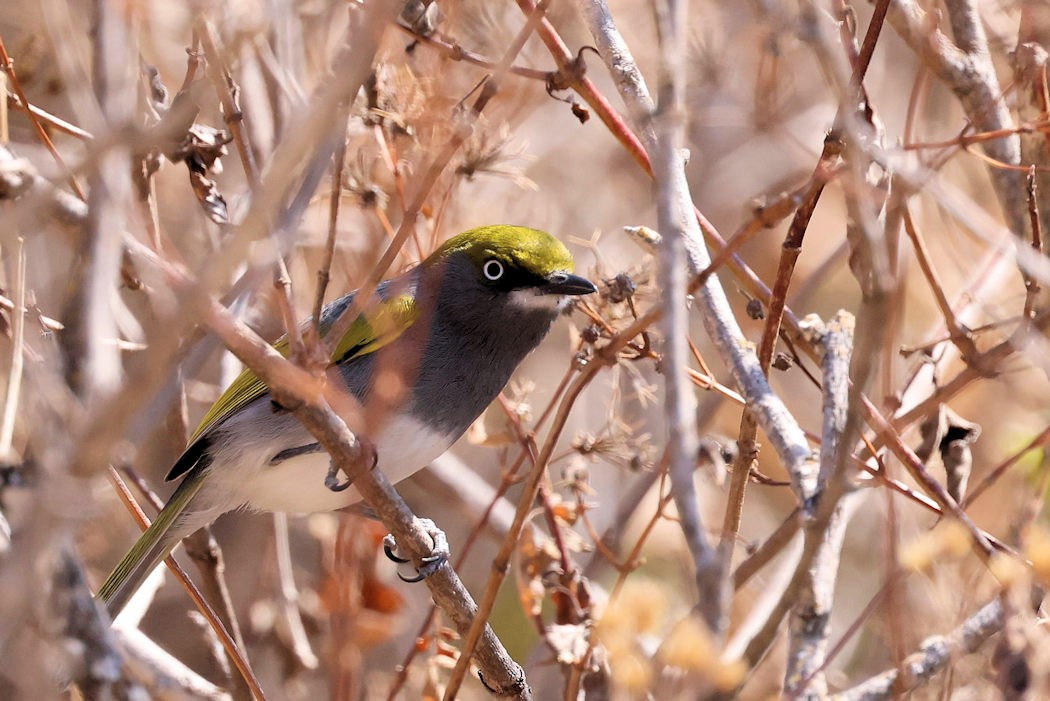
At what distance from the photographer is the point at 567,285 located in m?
4.08

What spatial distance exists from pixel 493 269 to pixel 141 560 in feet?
5.54

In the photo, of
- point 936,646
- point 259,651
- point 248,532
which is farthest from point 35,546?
point 248,532

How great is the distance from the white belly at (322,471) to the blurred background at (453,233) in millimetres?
167

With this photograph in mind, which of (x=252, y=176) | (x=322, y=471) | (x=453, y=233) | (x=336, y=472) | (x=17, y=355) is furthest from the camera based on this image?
(x=453, y=233)

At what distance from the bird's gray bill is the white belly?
0.67 meters

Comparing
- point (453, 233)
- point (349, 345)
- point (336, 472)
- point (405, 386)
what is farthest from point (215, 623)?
point (453, 233)

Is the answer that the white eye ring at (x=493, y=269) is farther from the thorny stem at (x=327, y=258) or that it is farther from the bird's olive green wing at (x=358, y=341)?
the thorny stem at (x=327, y=258)

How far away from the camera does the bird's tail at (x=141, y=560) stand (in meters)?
4.07

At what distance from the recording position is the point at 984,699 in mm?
2811

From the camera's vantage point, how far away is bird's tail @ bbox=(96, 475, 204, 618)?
13.3 feet

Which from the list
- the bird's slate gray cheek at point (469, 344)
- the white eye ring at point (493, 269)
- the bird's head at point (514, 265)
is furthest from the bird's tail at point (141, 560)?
the white eye ring at point (493, 269)

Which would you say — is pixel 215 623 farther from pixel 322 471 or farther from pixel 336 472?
pixel 322 471

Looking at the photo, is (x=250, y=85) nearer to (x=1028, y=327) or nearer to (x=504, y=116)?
(x=504, y=116)

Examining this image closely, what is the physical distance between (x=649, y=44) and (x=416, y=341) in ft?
8.78
